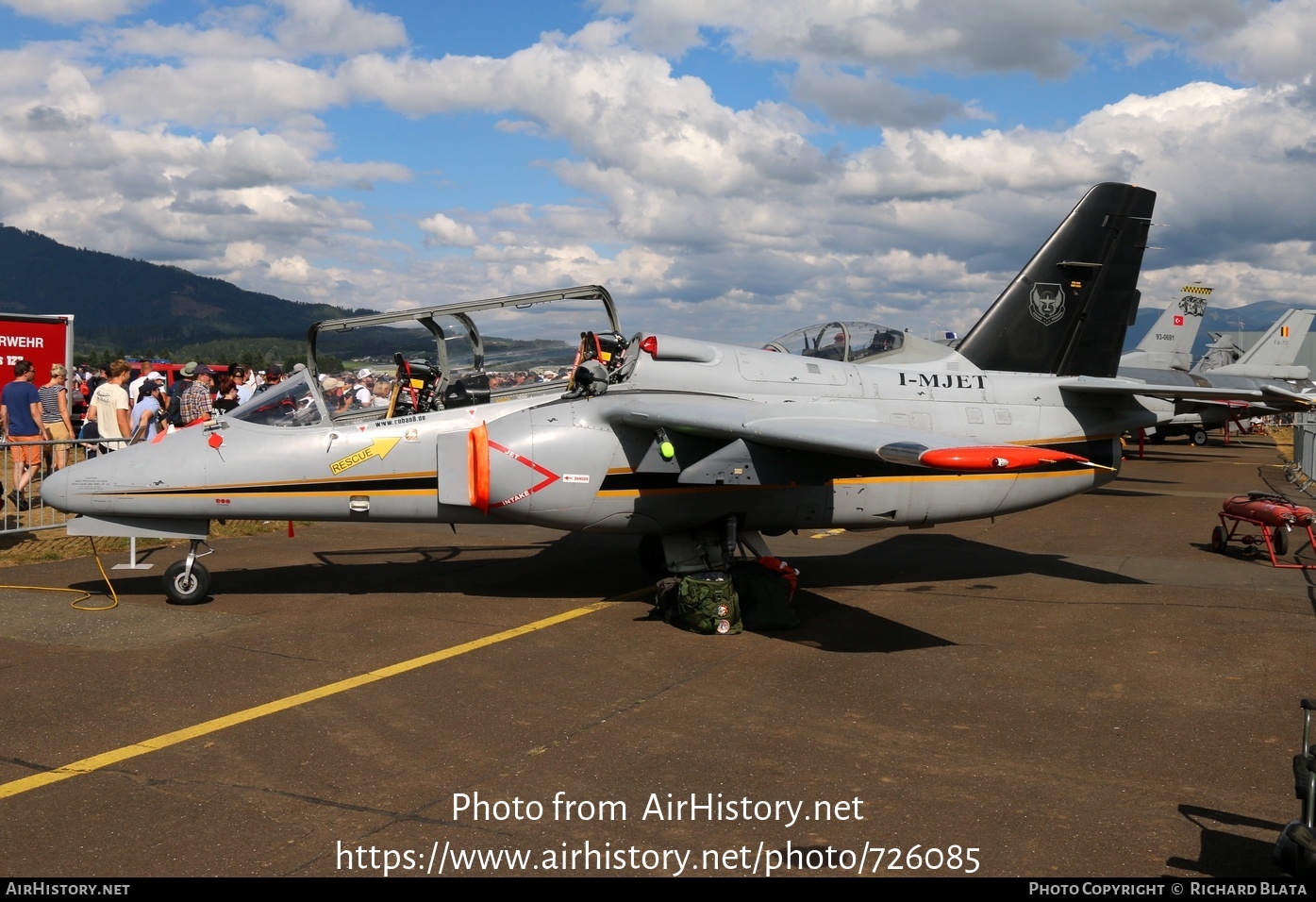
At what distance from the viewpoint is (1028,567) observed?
11820 mm

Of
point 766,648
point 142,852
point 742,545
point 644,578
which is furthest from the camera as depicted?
point 644,578

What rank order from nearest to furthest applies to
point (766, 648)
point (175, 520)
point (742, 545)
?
point (766, 648)
point (175, 520)
point (742, 545)

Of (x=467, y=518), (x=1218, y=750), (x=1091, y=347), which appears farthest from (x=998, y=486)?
(x=467, y=518)

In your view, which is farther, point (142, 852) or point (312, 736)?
point (312, 736)

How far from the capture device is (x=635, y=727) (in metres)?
6.20

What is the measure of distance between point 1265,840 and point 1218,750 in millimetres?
1338

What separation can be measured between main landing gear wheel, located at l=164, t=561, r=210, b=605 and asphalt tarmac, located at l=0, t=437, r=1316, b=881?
0.26 meters

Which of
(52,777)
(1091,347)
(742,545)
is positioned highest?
(1091,347)

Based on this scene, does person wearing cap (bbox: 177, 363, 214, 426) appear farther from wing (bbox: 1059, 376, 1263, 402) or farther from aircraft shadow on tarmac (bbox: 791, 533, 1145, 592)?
wing (bbox: 1059, 376, 1263, 402)

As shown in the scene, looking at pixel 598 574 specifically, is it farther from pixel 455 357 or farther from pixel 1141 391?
pixel 1141 391

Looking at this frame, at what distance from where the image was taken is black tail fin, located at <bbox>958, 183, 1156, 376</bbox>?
1179cm

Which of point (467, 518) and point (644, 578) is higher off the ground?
point (467, 518)

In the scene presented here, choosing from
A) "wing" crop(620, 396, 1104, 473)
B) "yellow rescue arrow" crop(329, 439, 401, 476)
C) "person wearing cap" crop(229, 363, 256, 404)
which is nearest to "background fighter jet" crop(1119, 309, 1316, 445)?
"wing" crop(620, 396, 1104, 473)

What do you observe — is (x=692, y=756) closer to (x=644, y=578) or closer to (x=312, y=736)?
(x=312, y=736)
